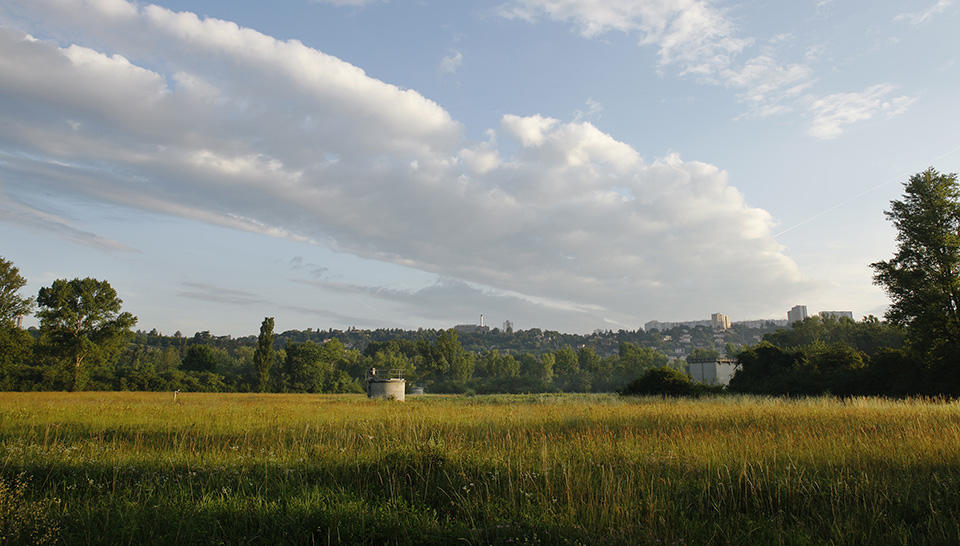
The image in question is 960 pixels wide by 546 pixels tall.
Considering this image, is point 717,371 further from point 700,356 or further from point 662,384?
point 700,356

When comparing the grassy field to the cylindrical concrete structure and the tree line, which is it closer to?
the tree line

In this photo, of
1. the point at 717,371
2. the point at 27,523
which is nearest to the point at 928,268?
the point at 27,523

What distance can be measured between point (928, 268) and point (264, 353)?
278 feet

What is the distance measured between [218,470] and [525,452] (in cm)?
526

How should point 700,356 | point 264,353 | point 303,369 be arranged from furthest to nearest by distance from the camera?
point 700,356 → point 303,369 → point 264,353

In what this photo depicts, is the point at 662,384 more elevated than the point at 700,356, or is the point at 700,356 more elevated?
the point at 662,384

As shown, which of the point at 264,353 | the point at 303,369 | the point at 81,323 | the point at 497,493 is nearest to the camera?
the point at 497,493

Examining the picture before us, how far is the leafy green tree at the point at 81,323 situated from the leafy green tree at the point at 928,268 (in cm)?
7741

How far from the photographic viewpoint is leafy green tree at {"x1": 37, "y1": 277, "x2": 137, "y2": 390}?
58.3m

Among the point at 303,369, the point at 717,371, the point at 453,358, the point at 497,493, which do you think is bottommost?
the point at 303,369

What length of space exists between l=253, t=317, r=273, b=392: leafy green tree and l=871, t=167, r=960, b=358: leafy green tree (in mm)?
78475

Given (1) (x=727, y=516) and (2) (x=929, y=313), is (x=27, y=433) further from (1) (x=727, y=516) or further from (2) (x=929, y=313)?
(2) (x=929, y=313)

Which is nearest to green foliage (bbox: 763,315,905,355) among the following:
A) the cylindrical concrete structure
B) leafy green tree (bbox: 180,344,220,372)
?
the cylindrical concrete structure

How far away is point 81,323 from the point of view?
60125 millimetres
